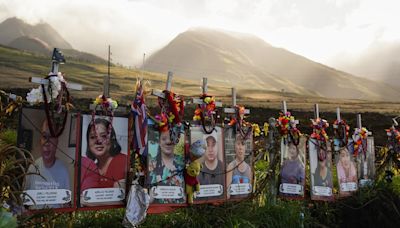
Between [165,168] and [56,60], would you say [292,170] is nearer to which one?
[165,168]

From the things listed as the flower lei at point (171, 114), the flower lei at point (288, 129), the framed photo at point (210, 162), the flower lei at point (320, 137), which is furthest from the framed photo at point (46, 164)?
the flower lei at point (320, 137)

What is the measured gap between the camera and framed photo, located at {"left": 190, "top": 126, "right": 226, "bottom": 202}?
5305 mm

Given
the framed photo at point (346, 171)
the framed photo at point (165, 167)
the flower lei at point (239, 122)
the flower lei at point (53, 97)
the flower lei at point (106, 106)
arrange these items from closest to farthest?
the flower lei at point (53, 97) < the flower lei at point (106, 106) < the framed photo at point (165, 167) < the flower lei at point (239, 122) < the framed photo at point (346, 171)

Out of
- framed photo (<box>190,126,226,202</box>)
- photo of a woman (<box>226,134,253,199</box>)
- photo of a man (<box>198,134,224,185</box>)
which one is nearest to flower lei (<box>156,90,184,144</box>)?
framed photo (<box>190,126,226,202</box>)

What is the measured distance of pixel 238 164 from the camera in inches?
231

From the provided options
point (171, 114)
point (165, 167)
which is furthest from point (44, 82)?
point (165, 167)

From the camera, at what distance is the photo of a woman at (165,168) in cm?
477

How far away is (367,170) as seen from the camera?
27.0 ft

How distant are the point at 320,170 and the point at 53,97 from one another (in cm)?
465

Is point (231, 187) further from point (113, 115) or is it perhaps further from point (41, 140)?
point (41, 140)

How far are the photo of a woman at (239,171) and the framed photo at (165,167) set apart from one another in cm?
87

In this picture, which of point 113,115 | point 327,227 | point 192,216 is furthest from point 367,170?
point 113,115

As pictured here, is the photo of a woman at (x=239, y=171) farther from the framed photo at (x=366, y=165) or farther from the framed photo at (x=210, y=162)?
the framed photo at (x=366, y=165)

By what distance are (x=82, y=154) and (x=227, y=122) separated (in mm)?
2390
